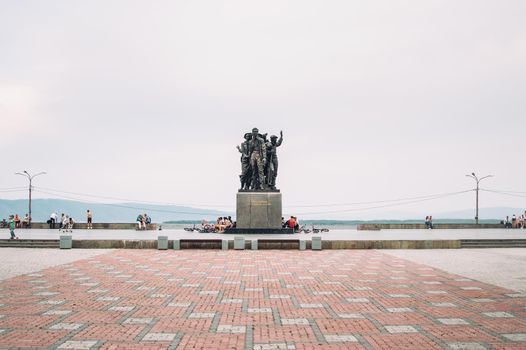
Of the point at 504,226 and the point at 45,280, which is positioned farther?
the point at 504,226

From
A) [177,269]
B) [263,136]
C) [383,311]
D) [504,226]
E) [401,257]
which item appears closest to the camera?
[383,311]

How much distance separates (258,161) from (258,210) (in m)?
3.25

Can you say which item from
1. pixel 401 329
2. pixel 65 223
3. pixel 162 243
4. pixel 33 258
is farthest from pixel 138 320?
pixel 65 223

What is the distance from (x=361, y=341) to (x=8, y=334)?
483cm

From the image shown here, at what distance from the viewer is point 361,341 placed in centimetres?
678

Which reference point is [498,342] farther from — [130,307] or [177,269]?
[177,269]

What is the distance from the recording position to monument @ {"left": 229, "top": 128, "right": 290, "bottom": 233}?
31.8m

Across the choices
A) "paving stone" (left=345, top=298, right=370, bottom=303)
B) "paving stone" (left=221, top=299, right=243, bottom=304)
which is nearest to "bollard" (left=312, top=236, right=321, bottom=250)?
"paving stone" (left=345, top=298, right=370, bottom=303)

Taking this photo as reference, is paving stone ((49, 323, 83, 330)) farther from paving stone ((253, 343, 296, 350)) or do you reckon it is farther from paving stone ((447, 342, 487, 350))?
paving stone ((447, 342, 487, 350))

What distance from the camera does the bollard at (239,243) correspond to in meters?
21.2

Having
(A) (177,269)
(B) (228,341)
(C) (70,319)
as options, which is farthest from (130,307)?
(A) (177,269)

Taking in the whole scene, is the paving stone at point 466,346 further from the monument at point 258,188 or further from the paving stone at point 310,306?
the monument at point 258,188

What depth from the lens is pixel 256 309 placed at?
29.2 ft

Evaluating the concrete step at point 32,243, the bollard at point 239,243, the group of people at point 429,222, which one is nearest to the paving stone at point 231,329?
the bollard at point 239,243
